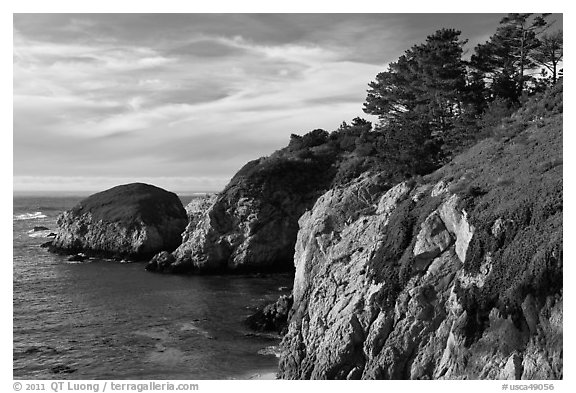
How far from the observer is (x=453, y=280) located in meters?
21.8

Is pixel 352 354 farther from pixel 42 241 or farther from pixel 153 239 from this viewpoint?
pixel 42 241

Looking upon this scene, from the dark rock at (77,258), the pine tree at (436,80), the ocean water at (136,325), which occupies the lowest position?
the ocean water at (136,325)

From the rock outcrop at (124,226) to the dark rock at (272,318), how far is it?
37.5 m

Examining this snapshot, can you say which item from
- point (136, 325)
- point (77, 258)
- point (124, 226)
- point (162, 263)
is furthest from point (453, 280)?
point (124, 226)

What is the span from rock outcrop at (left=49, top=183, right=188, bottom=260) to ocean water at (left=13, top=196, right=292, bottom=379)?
35.4 feet

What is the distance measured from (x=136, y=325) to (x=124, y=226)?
129 feet

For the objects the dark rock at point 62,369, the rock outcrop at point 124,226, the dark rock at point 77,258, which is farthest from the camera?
the rock outcrop at point 124,226

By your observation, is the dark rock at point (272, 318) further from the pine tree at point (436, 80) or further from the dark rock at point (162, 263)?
the dark rock at point (162, 263)

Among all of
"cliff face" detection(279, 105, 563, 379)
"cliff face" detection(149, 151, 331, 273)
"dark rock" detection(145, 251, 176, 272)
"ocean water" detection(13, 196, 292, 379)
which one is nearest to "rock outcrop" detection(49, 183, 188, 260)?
"dark rock" detection(145, 251, 176, 272)

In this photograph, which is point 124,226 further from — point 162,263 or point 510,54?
point 510,54

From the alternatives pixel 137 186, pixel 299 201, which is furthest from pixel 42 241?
pixel 299 201

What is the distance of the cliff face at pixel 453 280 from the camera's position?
18.4m

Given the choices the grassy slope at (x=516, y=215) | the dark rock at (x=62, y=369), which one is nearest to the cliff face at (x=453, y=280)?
the grassy slope at (x=516, y=215)

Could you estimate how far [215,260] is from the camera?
192 ft
